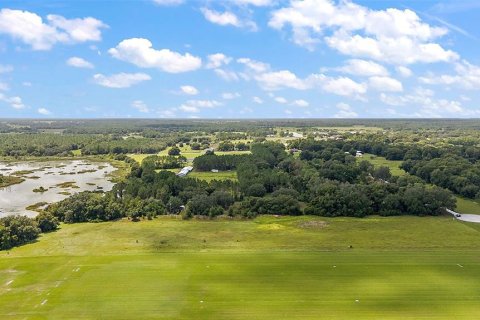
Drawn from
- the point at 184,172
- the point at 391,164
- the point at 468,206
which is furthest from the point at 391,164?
the point at 184,172

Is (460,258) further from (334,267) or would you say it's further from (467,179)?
(467,179)

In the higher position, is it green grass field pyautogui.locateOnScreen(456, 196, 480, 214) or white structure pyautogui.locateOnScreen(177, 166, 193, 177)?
white structure pyautogui.locateOnScreen(177, 166, 193, 177)

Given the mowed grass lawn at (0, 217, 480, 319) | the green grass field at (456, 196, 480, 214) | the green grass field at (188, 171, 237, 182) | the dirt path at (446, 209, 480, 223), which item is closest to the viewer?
the mowed grass lawn at (0, 217, 480, 319)

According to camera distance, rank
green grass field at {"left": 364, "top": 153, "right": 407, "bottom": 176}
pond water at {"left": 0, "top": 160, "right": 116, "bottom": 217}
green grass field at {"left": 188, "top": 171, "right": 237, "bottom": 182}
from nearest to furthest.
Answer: pond water at {"left": 0, "top": 160, "right": 116, "bottom": 217}
green grass field at {"left": 188, "top": 171, "right": 237, "bottom": 182}
green grass field at {"left": 364, "top": 153, "right": 407, "bottom": 176}

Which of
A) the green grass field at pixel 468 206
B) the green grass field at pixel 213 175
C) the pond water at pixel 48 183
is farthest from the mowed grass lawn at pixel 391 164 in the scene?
the pond water at pixel 48 183

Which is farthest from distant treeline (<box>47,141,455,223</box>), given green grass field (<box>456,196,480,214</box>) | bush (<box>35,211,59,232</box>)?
bush (<box>35,211,59,232</box>)

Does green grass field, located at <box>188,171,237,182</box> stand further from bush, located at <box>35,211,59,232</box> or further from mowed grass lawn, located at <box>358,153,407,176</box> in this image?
bush, located at <box>35,211,59,232</box>
